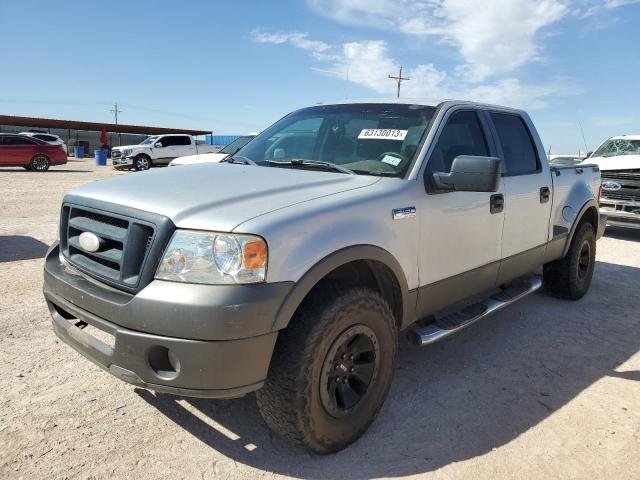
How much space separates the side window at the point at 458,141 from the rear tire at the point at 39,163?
22.7 m

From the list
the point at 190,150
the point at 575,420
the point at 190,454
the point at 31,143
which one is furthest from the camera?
the point at 190,150

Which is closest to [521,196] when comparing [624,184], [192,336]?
[192,336]

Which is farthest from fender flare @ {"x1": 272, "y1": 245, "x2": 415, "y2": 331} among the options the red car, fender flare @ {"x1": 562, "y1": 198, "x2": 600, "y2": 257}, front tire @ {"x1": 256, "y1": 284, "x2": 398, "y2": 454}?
the red car

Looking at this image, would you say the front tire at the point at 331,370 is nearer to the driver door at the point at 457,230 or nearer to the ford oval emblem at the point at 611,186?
the driver door at the point at 457,230

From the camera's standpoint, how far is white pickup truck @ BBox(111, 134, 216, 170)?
25.2 metres

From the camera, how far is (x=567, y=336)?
4.47 meters

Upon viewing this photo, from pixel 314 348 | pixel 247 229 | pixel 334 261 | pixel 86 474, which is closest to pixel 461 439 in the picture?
pixel 314 348

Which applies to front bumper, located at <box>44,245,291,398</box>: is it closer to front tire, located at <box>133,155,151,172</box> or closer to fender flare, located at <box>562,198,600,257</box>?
fender flare, located at <box>562,198,600,257</box>

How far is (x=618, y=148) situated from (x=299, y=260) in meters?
10.5

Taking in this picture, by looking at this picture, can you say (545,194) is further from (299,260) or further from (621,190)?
(621,190)

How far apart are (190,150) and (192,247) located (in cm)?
2526

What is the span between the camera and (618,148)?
10.6m

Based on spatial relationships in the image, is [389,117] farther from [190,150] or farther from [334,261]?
[190,150]

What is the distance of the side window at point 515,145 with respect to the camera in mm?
4172
